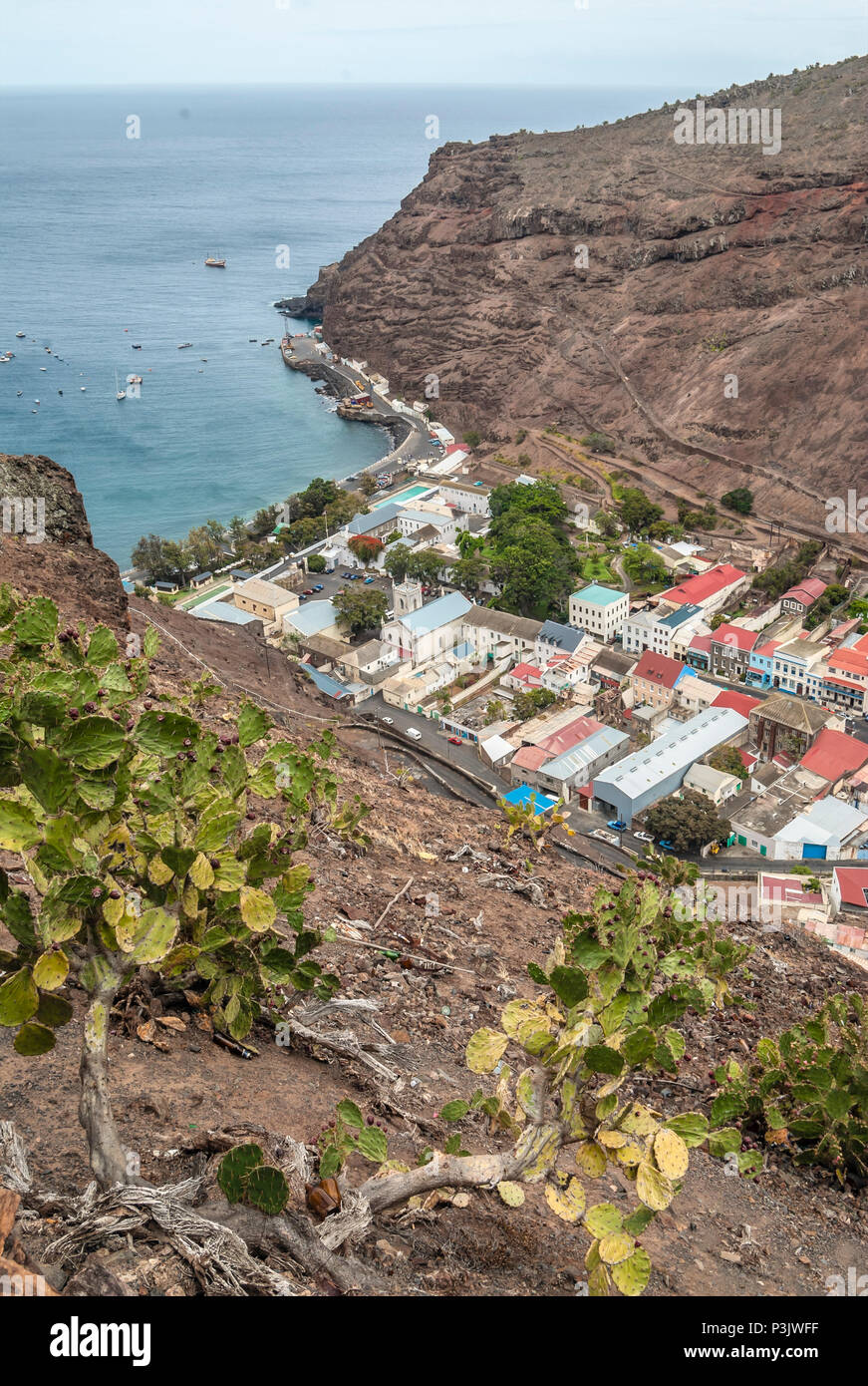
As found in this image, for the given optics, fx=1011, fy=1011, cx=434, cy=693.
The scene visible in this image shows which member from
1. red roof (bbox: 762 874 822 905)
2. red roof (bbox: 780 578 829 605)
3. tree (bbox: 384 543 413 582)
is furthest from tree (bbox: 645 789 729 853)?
tree (bbox: 384 543 413 582)

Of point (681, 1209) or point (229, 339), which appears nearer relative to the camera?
point (681, 1209)

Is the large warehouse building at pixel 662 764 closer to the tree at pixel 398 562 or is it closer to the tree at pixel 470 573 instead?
the tree at pixel 470 573

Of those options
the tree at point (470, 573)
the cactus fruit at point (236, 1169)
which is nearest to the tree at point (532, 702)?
the tree at point (470, 573)

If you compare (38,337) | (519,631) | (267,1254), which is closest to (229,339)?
(38,337)

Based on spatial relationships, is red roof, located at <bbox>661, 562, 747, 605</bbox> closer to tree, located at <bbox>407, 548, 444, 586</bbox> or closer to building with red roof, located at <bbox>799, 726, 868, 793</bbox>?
tree, located at <bbox>407, 548, 444, 586</bbox>

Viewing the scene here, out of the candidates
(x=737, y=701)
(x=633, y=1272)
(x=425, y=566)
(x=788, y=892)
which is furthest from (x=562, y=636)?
(x=633, y=1272)
